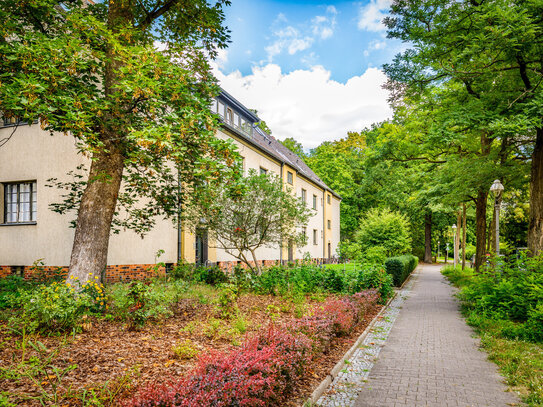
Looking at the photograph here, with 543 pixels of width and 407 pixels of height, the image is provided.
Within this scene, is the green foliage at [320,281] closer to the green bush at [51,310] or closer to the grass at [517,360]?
the grass at [517,360]

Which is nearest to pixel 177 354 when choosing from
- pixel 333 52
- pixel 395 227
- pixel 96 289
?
pixel 96 289

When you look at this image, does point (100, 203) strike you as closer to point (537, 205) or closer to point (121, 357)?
point (121, 357)

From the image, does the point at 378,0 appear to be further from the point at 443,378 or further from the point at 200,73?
the point at 443,378

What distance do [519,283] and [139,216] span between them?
9772 mm

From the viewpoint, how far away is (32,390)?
349 centimetres

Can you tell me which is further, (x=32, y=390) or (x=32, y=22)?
(x=32, y=22)

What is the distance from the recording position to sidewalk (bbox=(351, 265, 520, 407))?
14.1ft

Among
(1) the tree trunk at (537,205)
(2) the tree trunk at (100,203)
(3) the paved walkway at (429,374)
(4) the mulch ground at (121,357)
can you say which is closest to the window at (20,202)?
(2) the tree trunk at (100,203)

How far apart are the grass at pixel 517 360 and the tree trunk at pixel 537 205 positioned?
333cm

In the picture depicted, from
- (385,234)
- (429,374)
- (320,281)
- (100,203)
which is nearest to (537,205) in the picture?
(320,281)

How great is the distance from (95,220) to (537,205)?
38.8 ft

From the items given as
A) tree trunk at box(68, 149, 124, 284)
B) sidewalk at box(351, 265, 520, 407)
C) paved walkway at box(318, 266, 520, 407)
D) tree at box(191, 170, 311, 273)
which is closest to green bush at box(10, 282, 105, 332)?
tree trunk at box(68, 149, 124, 284)

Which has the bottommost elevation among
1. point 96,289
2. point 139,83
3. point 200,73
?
point 96,289

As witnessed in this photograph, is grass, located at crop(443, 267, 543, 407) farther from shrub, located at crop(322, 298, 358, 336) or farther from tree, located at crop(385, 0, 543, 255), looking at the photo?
tree, located at crop(385, 0, 543, 255)
